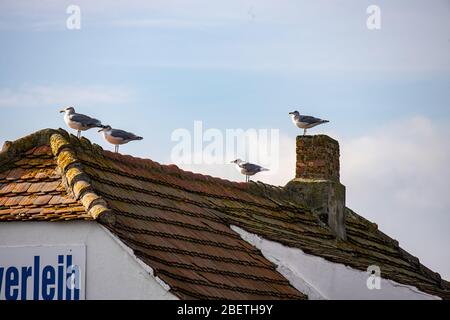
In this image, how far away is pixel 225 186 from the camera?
83.4 feet

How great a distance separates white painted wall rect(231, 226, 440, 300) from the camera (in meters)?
23.6

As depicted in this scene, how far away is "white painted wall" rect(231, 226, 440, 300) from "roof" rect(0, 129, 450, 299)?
12 centimetres

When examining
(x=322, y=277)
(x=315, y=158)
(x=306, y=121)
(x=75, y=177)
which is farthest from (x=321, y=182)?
(x=75, y=177)

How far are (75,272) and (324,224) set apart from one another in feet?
25.5

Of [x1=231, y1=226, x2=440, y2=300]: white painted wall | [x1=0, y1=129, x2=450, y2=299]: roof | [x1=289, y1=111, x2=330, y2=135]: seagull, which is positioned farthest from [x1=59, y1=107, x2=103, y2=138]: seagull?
[x1=289, y1=111, x2=330, y2=135]: seagull

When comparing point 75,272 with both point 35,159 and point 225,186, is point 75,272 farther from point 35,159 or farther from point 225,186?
point 225,186

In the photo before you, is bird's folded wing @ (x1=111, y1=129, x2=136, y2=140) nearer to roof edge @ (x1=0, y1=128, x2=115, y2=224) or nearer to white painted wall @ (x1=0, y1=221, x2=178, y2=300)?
roof edge @ (x1=0, y1=128, x2=115, y2=224)

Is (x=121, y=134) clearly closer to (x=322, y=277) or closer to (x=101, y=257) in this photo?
(x=322, y=277)

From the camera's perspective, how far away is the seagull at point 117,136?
2744 cm

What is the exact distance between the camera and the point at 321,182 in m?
27.0
